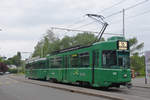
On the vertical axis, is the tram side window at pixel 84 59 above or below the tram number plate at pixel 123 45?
below

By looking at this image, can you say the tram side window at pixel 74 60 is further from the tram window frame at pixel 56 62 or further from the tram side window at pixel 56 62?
the tram side window at pixel 56 62

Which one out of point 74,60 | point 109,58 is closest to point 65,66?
point 74,60

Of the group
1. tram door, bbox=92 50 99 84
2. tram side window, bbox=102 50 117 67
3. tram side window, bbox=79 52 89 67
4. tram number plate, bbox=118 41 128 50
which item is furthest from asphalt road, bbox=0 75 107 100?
tram number plate, bbox=118 41 128 50

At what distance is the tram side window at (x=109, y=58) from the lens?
1669cm

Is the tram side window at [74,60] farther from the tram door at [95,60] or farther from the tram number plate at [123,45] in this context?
the tram number plate at [123,45]

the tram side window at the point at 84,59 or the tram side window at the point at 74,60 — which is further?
the tram side window at the point at 74,60

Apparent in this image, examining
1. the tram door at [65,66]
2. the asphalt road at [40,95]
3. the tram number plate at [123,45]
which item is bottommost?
the asphalt road at [40,95]

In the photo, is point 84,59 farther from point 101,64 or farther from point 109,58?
point 109,58

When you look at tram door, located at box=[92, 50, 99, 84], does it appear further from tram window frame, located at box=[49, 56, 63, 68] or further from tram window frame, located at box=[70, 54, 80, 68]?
tram window frame, located at box=[49, 56, 63, 68]

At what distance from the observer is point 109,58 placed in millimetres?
16859

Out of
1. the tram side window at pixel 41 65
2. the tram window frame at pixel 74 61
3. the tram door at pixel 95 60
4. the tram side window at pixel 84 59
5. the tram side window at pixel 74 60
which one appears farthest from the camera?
the tram side window at pixel 41 65

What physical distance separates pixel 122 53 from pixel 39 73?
1811 cm

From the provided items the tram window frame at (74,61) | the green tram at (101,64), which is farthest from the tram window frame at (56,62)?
the tram window frame at (74,61)

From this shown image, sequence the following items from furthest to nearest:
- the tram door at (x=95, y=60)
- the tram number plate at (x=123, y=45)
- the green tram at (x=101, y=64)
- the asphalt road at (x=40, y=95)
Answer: the tram door at (x=95, y=60) → the tram number plate at (x=123, y=45) → the green tram at (x=101, y=64) → the asphalt road at (x=40, y=95)
